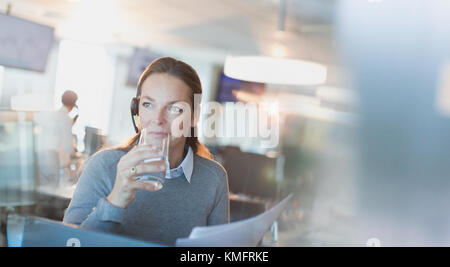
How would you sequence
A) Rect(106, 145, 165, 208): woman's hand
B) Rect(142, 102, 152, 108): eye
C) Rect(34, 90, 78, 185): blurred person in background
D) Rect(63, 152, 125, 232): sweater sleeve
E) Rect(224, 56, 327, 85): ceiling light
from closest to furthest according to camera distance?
Rect(106, 145, 165, 208): woman's hand → Rect(63, 152, 125, 232): sweater sleeve → Rect(142, 102, 152, 108): eye → Rect(34, 90, 78, 185): blurred person in background → Rect(224, 56, 327, 85): ceiling light

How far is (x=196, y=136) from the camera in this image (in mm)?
1154

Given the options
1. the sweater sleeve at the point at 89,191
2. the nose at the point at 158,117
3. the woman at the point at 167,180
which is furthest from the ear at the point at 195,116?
the sweater sleeve at the point at 89,191

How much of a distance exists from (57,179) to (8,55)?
1.21 ft

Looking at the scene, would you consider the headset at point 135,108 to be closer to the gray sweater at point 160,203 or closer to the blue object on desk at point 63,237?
the gray sweater at point 160,203

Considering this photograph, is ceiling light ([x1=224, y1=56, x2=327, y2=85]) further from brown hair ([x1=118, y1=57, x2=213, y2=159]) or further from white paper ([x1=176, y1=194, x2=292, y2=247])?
white paper ([x1=176, y1=194, x2=292, y2=247])

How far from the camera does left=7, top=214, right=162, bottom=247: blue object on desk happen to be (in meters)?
0.67

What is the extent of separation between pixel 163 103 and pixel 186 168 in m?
0.18

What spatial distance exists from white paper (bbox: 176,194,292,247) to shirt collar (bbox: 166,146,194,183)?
35 centimetres

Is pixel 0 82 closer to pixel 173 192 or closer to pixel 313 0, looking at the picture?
pixel 173 192

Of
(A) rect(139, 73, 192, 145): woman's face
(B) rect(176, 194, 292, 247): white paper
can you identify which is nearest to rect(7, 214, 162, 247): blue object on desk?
(B) rect(176, 194, 292, 247): white paper

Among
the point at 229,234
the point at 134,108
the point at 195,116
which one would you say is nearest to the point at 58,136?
the point at 134,108

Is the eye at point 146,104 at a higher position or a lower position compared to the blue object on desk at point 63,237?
higher

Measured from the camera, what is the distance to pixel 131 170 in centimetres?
77

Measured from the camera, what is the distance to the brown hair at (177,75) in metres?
1.05
